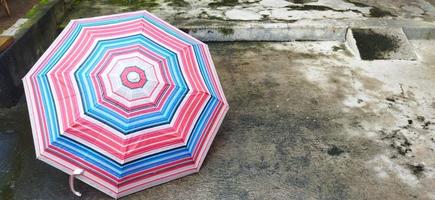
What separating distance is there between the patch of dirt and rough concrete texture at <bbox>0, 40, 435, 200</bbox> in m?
1.16

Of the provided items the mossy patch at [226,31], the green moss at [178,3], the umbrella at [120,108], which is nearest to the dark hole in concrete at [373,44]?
the mossy patch at [226,31]

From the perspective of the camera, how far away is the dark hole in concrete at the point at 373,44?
481cm

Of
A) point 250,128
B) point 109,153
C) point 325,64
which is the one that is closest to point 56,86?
point 109,153

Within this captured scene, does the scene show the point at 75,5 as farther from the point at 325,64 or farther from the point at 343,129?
the point at 343,129

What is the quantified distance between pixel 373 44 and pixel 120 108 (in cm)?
334

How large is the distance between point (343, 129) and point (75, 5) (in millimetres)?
3961

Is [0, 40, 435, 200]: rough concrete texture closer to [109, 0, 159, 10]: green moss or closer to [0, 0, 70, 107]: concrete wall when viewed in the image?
[0, 0, 70, 107]: concrete wall

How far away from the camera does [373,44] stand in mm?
4949

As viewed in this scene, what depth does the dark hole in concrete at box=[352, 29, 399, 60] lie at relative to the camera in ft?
15.8

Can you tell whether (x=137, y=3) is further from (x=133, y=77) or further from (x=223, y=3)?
(x=133, y=77)

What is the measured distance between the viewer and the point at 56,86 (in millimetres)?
2914

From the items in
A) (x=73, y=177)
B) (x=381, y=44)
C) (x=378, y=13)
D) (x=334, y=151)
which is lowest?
(x=334, y=151)

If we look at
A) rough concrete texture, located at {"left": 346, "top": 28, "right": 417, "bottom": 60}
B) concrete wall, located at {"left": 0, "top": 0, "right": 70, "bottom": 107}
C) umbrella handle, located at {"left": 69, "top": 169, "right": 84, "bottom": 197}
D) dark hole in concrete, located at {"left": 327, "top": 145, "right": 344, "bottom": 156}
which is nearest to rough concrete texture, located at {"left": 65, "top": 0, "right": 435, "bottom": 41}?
rough concrete texture, located at {"left": 346, "top": 28, "right": 417, "bottom": 60}

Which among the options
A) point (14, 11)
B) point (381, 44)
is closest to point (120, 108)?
point (14, 11)
